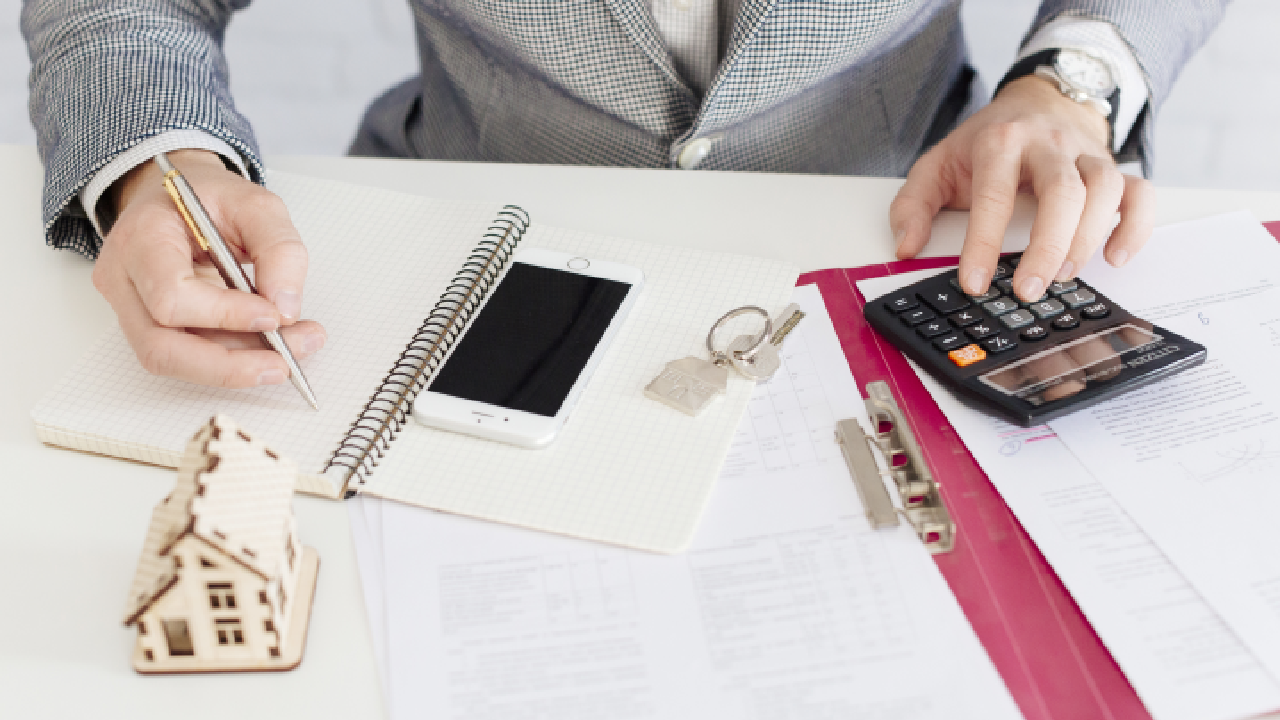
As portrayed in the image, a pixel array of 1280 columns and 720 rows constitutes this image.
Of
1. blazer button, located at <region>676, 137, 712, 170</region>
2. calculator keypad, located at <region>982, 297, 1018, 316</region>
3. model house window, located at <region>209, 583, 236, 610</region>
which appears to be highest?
blazer button, located at <region>676, 137, 712, 170</region>

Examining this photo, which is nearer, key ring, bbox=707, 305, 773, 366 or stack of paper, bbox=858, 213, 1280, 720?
stack of paper, bbox=858, 213, 1280, 720

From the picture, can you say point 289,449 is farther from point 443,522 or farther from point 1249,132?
point 1249,132

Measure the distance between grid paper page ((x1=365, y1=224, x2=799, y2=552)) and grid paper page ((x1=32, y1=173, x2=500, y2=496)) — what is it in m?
0.05

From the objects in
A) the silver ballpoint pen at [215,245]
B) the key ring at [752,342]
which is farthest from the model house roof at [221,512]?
the key ring at [752,342]

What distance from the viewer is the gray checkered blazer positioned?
0.70 meters

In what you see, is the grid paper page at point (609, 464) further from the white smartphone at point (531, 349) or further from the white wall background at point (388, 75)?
the white wall background at point (388, 75)

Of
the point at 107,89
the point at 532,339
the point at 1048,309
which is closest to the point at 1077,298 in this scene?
the point at 1048,309

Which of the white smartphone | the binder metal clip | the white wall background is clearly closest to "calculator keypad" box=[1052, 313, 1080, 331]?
the binder metal clip

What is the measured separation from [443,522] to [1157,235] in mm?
539

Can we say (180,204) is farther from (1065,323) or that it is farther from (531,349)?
(1065,323)

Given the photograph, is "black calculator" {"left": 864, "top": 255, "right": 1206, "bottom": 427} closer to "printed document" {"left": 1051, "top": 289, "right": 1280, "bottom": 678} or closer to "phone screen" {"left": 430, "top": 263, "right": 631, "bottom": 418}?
"printed document" {"left": 1051, "top": 289, "right": 1280, "bottom": 678}

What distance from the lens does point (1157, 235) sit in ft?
2.24

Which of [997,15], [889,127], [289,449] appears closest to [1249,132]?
[997,15]

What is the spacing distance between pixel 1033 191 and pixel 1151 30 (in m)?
0.21
